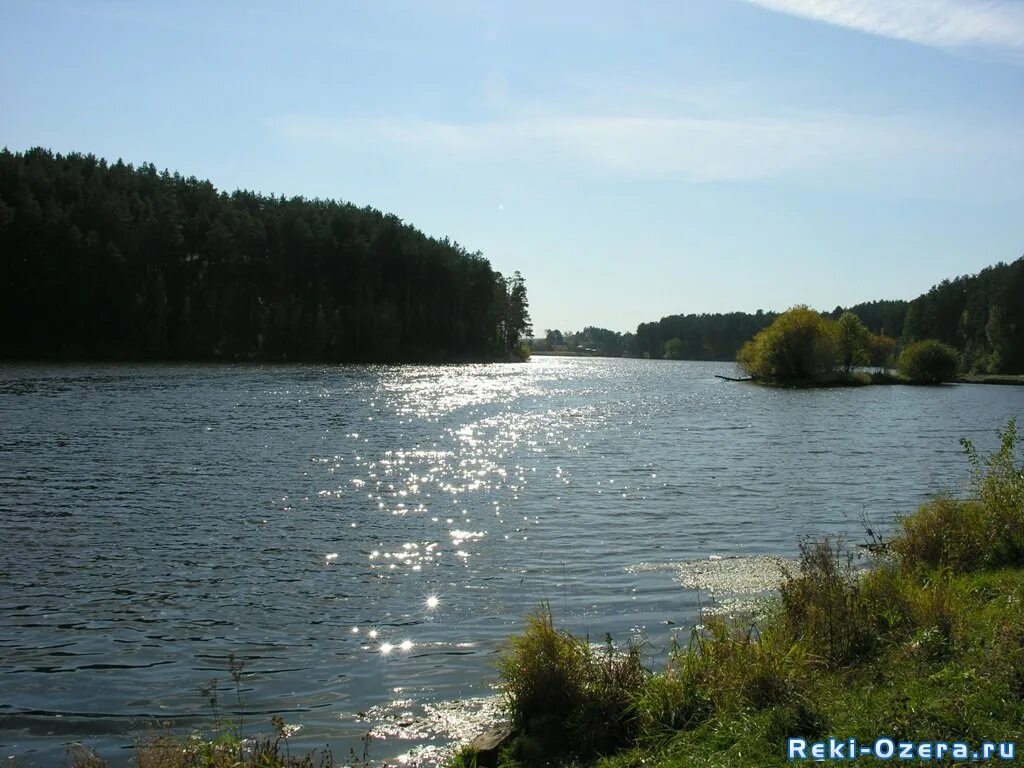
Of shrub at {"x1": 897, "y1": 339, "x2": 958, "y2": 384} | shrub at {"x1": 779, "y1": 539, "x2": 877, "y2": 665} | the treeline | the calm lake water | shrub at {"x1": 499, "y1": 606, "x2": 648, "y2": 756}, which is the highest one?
the treeline

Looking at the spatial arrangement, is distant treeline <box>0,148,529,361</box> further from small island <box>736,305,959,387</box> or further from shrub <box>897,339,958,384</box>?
shrub <box>897,339,958,384</box>

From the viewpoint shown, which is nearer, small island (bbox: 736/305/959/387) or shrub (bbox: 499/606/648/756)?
shrub (bbox: 499/606/648/756)

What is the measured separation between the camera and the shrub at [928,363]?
412 feet

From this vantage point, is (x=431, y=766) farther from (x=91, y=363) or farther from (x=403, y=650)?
(x=91, y=363)

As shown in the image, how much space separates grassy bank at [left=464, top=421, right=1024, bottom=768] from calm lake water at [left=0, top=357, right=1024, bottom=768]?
171cm

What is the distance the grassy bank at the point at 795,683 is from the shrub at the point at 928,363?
12624 centimetres

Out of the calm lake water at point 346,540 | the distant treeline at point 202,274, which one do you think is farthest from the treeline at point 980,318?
the calm lake water at point 346,540

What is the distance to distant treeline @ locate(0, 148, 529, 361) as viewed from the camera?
9550cm

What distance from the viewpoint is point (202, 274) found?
113 m

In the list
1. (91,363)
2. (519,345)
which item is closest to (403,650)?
(91,363)

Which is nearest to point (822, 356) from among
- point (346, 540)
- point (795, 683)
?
point (346, 540)

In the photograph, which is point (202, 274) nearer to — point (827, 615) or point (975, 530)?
point (975, 530)

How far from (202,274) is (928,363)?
354 feet

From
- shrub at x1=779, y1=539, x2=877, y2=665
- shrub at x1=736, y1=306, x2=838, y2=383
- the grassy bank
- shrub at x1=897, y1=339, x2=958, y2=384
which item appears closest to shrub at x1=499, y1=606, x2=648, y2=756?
the grassy bank
